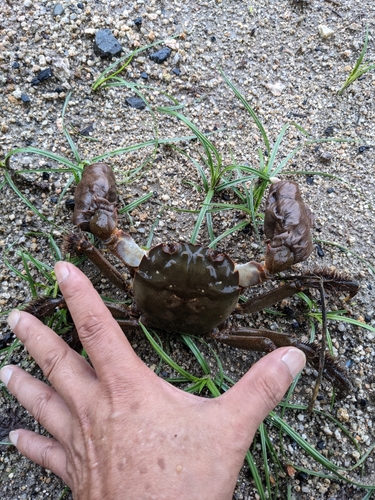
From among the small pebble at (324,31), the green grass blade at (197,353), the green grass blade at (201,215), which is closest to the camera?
the green grass blade at (197,353)

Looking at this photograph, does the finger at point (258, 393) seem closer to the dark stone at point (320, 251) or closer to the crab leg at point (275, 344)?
the crab leg at point (275, 344)

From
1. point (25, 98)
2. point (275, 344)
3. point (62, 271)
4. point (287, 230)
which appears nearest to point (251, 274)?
point (287, 230)

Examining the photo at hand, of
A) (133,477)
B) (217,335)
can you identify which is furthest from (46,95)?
(133,477)

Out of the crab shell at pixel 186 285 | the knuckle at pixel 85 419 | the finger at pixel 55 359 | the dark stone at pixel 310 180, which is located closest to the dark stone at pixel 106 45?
the dark stone at pixel 310 180

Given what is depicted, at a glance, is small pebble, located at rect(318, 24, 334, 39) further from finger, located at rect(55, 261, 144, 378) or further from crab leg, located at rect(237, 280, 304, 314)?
finger, located at rect(55, 261, 144, 378)

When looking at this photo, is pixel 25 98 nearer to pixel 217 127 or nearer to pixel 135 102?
pixel 135 102

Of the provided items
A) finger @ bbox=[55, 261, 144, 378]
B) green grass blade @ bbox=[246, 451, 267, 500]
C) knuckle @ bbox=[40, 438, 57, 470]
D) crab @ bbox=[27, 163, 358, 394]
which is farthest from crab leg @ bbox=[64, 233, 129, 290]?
green grass blade @ bbox=[246, 451, 267, 500]

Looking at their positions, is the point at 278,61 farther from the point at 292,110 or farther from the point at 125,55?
the point at 125,55
